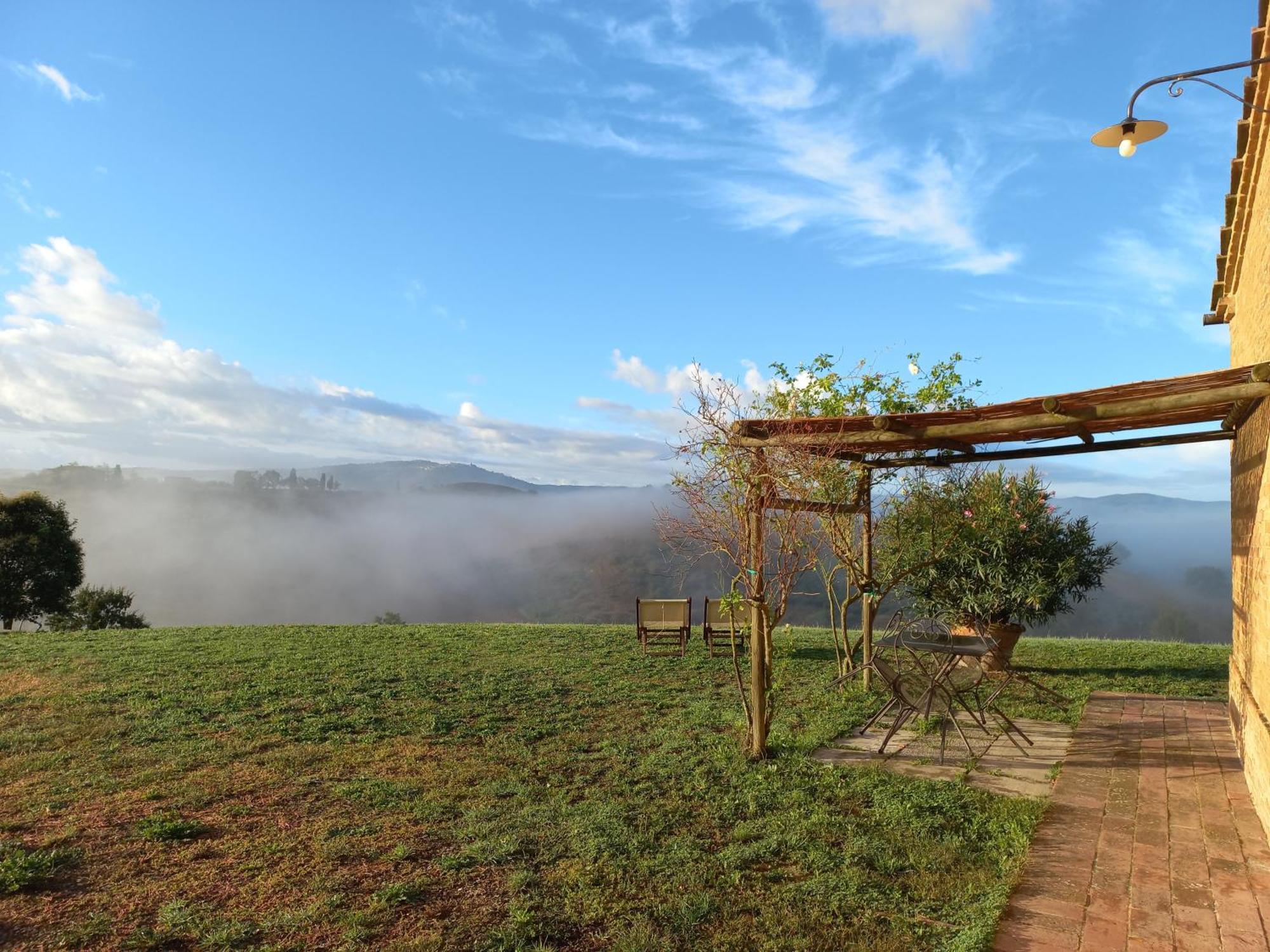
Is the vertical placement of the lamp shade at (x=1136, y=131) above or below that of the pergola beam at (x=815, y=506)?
above

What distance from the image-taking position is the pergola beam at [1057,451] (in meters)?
6.59

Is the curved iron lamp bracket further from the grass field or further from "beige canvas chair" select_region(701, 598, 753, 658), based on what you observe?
"beige canvas chair" select_region(701, 598, 753, 658)

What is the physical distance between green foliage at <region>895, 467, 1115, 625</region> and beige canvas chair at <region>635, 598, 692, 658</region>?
10.3 feet

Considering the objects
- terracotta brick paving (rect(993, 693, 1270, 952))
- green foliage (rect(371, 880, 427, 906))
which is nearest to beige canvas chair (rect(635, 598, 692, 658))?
terracotta brick paving (rect(993, 693, 1270, 952))

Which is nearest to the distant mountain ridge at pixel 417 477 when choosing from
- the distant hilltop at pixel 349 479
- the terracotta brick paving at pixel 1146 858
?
the distant hilltop at pixel 349 479

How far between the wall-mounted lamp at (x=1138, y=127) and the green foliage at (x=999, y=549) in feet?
17.2

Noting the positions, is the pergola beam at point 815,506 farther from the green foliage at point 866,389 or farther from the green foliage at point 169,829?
the green foliage at point 169,829

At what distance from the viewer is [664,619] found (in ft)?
34.7

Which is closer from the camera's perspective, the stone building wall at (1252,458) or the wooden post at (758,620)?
the stone building wall at (1252,458)

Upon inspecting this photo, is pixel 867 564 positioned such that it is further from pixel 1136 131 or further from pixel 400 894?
pixel 400 894

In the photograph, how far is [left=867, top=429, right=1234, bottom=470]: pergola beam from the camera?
259 inches

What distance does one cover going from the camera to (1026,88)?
22.5ft

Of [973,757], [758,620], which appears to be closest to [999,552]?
[973,757]

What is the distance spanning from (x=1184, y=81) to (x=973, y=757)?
4571 millimetres
